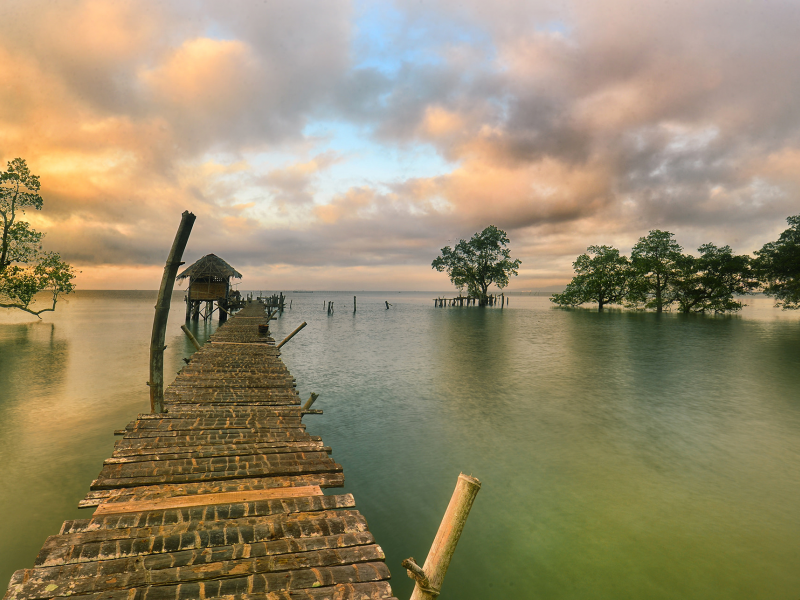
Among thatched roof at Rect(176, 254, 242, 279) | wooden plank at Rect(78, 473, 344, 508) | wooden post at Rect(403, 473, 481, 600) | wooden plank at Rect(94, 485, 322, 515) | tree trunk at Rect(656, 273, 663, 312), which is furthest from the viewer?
tree trunk at Rect(656, 273, 663, 312)

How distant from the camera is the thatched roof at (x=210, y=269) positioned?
3725 centimetres

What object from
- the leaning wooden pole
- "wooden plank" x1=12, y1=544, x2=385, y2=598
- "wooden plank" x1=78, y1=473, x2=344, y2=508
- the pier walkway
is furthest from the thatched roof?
"wooden plank" x1=12, y1=544, x2=385, y2=598

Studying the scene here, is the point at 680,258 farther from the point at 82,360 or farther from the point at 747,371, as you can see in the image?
the point at 82,360

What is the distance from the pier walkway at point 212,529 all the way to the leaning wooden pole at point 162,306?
2.74m

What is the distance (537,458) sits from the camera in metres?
10.6

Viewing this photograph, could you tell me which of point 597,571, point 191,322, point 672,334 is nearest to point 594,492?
point 597,571

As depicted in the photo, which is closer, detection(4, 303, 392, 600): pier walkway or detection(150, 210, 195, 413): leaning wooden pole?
detection(4, 303, 392, 600): pier walkway

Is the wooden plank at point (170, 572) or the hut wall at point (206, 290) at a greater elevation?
the hut wall at point (206, 290)

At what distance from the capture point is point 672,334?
35.8 m

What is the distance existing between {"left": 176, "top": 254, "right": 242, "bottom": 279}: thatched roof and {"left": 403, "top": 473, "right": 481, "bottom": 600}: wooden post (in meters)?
38.7

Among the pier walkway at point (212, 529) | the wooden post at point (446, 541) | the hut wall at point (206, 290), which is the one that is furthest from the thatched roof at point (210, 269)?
the wooden post at point (446, 541)

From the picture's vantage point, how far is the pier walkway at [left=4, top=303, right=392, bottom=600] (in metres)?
3.29

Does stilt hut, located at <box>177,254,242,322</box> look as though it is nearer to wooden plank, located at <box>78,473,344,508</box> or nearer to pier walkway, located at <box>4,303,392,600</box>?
pier walkway, located at <box>4,303,392,600</box>

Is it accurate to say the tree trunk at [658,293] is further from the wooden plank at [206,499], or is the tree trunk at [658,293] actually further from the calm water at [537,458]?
the wooden plank at [206,499]
